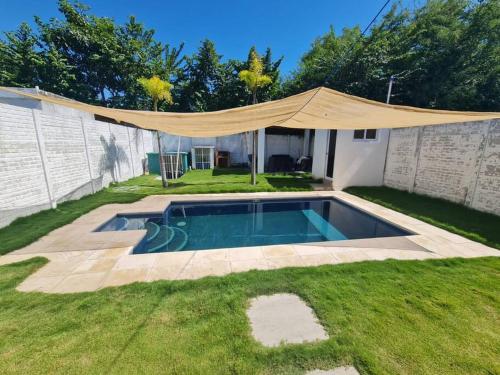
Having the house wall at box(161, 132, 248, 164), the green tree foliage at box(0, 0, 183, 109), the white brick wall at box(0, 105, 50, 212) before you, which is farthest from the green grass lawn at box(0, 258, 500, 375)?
the green tree foliage at box(0, 0, 183, 109)

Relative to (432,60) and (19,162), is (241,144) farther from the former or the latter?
(432,60)

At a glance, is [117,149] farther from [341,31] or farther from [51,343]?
[341,31]

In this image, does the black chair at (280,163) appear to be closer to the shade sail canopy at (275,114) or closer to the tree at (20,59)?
the shade sail canopy at (275,114)

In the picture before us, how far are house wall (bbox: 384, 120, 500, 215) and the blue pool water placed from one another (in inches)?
104

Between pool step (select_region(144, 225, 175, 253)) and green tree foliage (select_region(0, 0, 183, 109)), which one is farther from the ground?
green tree foliage (select_region(0, 0, 183, 109))

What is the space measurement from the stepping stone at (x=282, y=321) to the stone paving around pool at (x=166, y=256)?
2.15 ft

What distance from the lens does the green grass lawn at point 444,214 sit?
3.95 meters

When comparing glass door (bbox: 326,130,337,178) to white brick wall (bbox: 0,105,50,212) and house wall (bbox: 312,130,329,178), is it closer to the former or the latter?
house wall (bbox: 312,130,329,178)

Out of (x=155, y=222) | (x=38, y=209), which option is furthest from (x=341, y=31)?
(x=38, y=209)

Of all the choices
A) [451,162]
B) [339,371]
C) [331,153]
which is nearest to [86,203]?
[339,371]

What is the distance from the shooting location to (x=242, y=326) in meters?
1.82

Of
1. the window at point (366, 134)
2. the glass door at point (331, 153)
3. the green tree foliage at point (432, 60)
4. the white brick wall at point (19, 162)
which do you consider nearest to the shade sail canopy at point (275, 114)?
the white brick wall at point (19, 162)

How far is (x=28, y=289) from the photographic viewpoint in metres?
2.31

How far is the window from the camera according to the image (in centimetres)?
787
